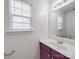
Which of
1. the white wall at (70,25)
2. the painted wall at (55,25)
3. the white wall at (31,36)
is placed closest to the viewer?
the white wall at (70,25)

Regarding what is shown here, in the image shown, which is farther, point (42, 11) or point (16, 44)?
point (42, 11)

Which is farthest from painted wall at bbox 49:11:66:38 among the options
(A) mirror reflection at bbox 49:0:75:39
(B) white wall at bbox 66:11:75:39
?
(B) white wall at bbox 66:11:75:39

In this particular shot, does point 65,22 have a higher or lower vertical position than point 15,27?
higher

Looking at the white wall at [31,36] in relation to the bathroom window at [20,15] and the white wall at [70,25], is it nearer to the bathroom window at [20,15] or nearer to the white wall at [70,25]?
the bathroom window at [20,15]

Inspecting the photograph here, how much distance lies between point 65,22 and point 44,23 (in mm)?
839

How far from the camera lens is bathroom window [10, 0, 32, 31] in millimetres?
2156

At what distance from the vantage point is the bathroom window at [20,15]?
2.16 metres

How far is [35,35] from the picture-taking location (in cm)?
254

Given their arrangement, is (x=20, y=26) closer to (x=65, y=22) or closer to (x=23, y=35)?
(x=23, y=35)

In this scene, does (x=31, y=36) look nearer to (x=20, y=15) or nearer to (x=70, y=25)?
(x=20, y=15)

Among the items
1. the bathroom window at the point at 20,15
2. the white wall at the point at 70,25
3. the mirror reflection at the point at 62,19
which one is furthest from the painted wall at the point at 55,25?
the bathroom window at the point at 20,15

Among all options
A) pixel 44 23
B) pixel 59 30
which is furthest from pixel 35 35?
pixel 59 30

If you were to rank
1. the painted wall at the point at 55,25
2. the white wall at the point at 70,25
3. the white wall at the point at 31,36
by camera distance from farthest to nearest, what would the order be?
the painted wall at the point at 55,25 < the white wall at the point at 31,36 < the white wall at the point at 70,25

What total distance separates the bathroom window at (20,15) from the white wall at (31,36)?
14 cm
